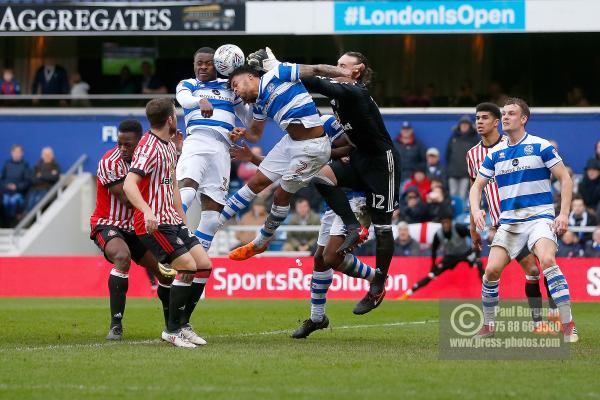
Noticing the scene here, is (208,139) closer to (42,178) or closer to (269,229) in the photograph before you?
(269,229)

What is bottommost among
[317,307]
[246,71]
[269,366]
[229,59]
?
[269,366]

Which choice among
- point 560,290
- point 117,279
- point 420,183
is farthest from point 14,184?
point 560,290

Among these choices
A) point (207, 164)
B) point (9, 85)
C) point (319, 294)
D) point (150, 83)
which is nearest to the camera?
point (319, 294)

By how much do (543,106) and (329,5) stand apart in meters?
5.94

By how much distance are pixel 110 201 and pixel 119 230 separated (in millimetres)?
314

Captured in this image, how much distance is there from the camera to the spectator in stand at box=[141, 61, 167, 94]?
28297mm

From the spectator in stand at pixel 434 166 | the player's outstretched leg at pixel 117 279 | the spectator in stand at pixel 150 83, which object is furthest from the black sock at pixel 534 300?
the spectator in stand at pixel 150 83

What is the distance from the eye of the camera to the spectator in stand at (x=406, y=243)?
884 inches

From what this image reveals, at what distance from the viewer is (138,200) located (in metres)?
10.9

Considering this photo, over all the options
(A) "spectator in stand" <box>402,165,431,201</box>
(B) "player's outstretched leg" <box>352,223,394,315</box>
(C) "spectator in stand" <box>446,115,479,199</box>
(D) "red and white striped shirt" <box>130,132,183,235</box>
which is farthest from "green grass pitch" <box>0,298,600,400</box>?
(C) "spectator in stand" <box>446,115,479,199</box>

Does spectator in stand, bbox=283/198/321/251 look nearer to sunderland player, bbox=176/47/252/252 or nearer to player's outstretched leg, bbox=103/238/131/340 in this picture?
sunderland player, bbox=176/47/252/252

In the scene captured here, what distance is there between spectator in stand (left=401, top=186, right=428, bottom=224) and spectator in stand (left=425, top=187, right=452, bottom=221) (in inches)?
4.2

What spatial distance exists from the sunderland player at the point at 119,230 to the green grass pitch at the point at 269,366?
44 cm

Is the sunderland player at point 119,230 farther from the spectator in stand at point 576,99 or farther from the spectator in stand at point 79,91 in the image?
the spectator in stand at point 576,99
